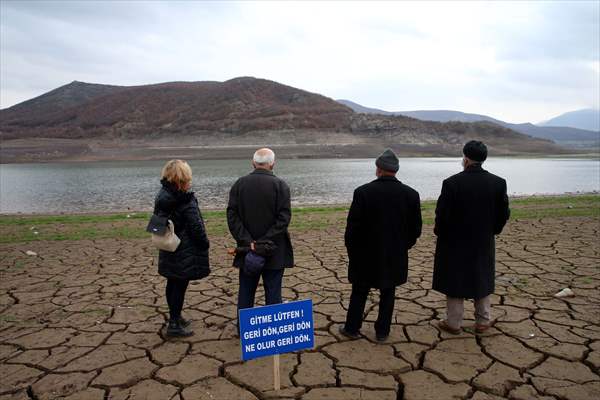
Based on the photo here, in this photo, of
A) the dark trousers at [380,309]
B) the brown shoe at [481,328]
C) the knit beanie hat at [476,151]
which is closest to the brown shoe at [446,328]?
the brown shoe at [481,328]

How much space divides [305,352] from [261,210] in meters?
1.32

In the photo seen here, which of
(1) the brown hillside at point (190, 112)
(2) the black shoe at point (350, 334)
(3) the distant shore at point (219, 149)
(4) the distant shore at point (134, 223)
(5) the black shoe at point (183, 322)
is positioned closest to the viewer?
(2) the black shoe at point (350, 334)

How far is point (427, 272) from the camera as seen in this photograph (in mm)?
6266

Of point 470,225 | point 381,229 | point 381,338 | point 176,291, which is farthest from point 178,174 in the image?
point 470,225

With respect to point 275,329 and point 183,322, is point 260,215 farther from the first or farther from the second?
point 183,322

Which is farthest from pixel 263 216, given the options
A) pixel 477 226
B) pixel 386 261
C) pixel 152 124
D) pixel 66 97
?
pixel 66 97

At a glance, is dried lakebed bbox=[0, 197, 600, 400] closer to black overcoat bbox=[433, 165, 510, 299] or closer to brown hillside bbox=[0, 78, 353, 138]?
black overcoat bbox=[433, 165, 510, 299]

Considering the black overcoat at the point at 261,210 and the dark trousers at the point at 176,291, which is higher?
the black overcoat at the point at 261,210

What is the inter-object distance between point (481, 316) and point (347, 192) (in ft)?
59.3

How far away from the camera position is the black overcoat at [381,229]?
11.9 ft

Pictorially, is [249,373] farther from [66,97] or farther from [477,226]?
[66,97]

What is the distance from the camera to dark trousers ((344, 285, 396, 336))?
381 centimetres

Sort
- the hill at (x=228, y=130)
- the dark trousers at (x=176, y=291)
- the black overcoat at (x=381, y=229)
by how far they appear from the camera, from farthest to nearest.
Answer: the hill at (x=228, y=130)
the dark trousers at (x=176, y=291)
the black overcoat at (x=381, y=229)

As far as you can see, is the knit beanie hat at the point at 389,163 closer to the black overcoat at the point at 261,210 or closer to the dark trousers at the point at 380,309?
the black overcoat at the point at 261,210
